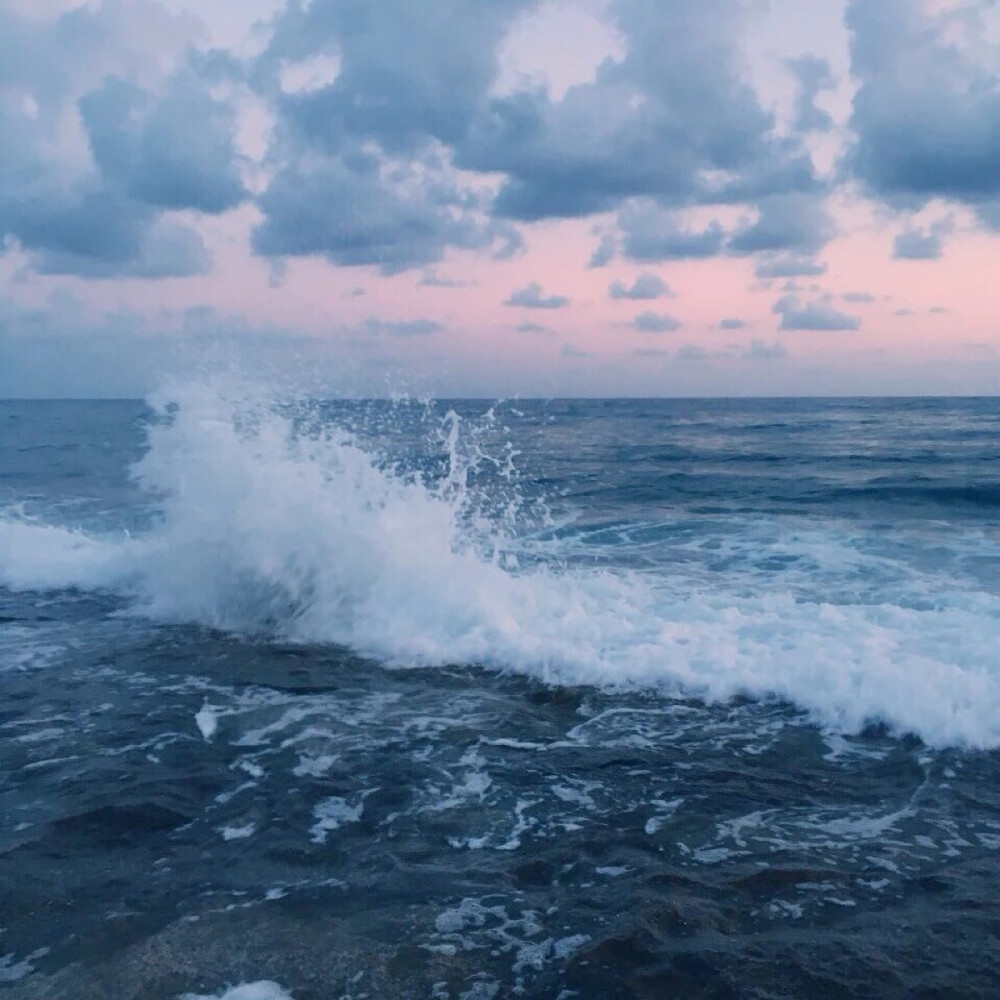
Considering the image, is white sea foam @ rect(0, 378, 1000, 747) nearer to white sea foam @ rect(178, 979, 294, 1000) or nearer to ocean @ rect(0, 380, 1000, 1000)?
ocean @ rect(0, 380, 1000, 1000)

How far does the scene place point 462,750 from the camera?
6.39 metres

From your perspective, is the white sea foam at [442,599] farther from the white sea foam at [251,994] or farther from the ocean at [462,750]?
the white sea foam at [251,994]

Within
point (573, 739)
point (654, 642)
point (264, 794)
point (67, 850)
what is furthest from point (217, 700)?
point (654, 642)

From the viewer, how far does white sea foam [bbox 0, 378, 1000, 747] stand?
24.7 ft

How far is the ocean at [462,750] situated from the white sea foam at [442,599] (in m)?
0.04

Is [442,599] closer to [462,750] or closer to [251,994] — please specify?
[462,750]

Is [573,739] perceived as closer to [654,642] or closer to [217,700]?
[654,642]

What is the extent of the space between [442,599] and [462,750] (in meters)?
3.41

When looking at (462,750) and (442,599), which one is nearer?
(462,750)

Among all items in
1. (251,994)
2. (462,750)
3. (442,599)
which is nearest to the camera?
(251,994)

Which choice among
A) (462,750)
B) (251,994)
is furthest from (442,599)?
(251,994)

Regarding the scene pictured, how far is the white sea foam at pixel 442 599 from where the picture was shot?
754 cm

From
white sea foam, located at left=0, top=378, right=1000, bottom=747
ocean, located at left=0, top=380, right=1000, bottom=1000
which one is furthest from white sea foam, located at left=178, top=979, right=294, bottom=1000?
white sea foam, located at left=0, top=378, right=1000, bottom=747

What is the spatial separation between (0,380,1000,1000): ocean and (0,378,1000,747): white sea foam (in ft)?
0.14
